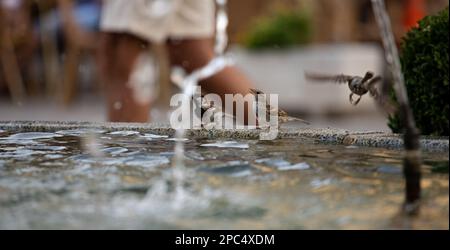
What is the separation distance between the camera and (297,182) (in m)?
2.11

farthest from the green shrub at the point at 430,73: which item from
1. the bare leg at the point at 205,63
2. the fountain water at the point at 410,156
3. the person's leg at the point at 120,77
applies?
the person's leg at the point at 120,77

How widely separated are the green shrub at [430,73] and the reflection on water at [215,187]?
1.34 ft

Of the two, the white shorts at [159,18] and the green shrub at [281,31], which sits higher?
the green shrub at [281,31]

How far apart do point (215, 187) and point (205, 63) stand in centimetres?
→ 252

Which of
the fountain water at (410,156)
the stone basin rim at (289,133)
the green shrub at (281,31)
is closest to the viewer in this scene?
the fountain water at (410,156)

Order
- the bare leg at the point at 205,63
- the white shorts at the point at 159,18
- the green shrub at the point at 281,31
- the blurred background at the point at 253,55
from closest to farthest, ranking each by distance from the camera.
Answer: the bare leg at the point at 205,63, the white shorts at the point at 159,18, the blurred background at the point at 253,55, the green shrub at the point at 281,31

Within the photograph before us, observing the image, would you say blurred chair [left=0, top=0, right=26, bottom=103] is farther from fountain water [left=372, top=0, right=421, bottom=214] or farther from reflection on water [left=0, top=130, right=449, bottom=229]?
fountain water [left=372, top=0, right=421, bottom=214]

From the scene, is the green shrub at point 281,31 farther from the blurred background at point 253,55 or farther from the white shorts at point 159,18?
the white shorts at point 159,18

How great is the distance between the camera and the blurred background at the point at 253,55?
8.84m

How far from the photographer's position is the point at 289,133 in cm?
293

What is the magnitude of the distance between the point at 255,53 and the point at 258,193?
745 cm

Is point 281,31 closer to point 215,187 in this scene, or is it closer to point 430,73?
point 430,73

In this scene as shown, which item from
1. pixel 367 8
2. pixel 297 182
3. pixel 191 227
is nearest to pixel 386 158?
pixel 297 182

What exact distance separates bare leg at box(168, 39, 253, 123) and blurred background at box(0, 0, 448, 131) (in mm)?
3065
